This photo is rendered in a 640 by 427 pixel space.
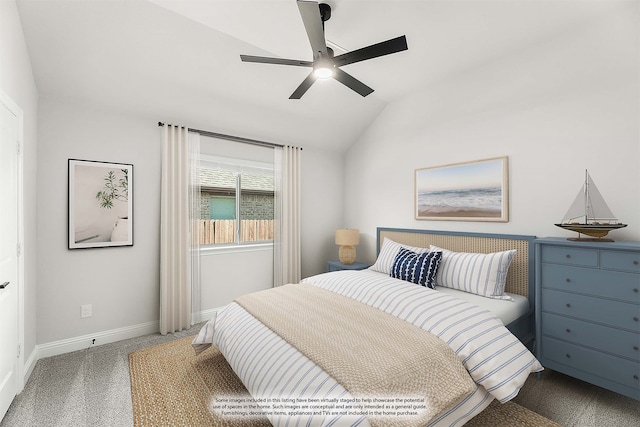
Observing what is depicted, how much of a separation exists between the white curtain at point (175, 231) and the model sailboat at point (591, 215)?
3501 millimetres

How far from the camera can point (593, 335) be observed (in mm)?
2066

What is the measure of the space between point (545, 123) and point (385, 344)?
2.45m

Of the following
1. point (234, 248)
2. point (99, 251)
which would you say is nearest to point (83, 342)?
point (99, 251)

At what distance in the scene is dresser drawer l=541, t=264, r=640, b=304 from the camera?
1.92 meters

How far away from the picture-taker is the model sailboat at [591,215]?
213 centimetres

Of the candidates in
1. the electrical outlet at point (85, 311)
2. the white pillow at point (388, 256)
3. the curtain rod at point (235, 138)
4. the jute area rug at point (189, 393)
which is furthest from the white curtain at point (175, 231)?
the white pillow at point (388, 256)

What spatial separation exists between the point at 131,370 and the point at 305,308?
5.07ft

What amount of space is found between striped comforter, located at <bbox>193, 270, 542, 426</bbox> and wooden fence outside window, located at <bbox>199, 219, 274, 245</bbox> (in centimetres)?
145

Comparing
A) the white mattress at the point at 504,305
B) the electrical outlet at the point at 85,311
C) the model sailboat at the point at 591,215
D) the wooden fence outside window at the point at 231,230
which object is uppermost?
the model sailboat at the point at 591,215

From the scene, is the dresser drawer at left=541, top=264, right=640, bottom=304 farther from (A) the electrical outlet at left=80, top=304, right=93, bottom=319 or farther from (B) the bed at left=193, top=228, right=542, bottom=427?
(A) the electrical outlet at left=80, top=304, right=93, bottom=319

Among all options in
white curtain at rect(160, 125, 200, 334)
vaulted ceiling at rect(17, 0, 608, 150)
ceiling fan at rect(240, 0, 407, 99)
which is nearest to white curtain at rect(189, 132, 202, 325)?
white curtain at rect(160, 125, 200, 334)

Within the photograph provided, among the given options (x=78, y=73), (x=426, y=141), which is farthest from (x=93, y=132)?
(x=426, y=141)

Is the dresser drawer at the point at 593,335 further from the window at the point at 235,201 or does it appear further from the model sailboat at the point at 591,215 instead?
the window at the point at 235,201

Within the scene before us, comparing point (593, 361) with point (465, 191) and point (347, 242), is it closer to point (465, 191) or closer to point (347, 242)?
point (465, 191)
